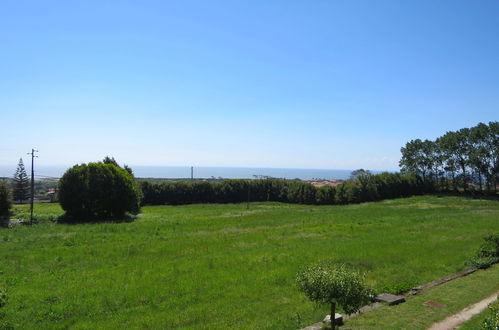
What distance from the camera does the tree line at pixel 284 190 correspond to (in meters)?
74.5

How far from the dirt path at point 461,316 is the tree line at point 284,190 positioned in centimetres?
6361

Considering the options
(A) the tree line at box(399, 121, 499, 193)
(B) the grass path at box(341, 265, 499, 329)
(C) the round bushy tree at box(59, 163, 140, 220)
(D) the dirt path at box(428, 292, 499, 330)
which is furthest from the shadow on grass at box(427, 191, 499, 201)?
(D) the dirt path at box(428, 292, 499, 330)

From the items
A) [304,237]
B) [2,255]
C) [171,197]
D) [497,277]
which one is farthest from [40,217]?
[497,277]

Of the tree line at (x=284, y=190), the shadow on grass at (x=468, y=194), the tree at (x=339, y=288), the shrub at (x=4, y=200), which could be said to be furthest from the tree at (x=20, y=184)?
the shadow on grass at (x=468, y=194)

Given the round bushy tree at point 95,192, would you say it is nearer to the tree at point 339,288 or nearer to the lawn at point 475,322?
the tree at point 339,288

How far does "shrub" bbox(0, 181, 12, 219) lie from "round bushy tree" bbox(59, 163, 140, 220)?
555 centimetres

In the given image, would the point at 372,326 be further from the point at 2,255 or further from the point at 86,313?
the point at 2,255

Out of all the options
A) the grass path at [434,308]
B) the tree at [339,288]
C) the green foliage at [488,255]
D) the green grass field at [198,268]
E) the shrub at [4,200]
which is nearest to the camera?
the tree at [339,288]

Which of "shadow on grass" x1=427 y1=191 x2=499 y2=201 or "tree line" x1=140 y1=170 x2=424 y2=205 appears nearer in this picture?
"shadow on grass" x1=427 y1=191 x2=499 y2=201

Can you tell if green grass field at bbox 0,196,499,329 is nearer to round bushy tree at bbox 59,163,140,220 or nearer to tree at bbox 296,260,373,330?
tree at bbox 296,260,373,330

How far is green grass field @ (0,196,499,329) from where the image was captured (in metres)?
10.9

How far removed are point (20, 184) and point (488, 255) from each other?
Answer: 87514 millimetres

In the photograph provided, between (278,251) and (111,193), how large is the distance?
31723 mm

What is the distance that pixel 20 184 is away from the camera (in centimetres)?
7506
